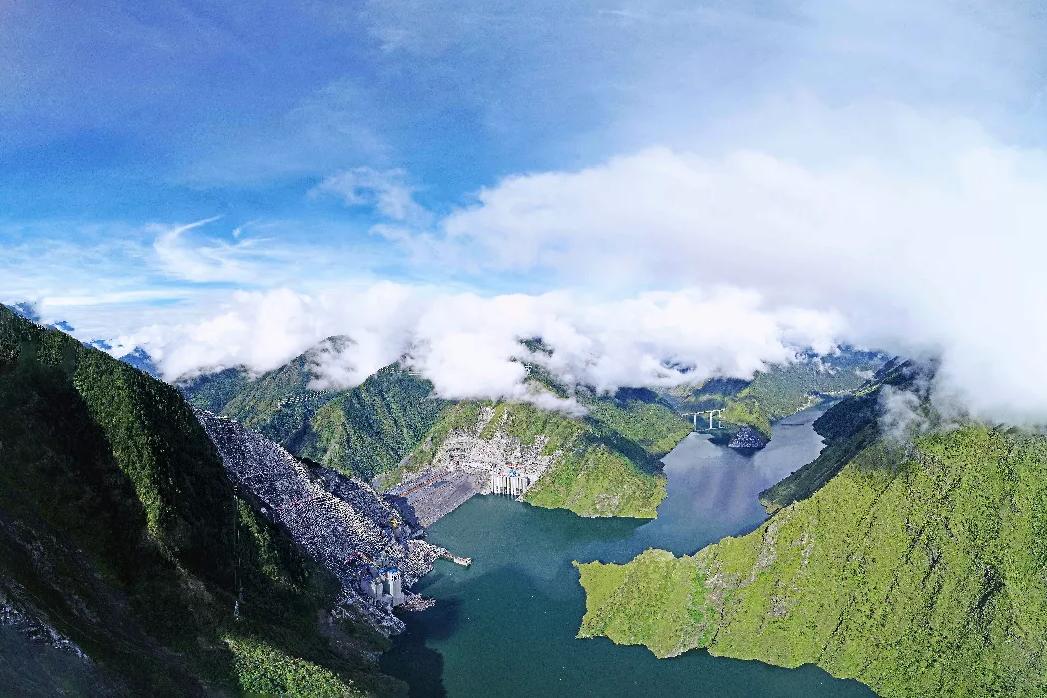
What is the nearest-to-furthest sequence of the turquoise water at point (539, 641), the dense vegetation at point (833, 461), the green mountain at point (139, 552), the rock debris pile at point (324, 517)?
1. the green mountain at point (139, 552)
2. the turquoise water at point (539, 641)
3. the rock debris pile at point (324, 517)
4. the dense vegetation at point (833, 461)

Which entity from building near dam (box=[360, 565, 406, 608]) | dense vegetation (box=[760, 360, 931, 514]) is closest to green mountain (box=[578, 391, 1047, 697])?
dense vegetation (box=[760, 360, 931, 514])

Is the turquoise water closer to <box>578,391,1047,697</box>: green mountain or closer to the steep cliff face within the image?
<box>578,391,1047,697</box>: green mountain

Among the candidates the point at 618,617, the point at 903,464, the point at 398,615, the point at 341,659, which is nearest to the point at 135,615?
the point at 341,659

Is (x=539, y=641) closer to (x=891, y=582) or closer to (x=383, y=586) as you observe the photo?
(x=383, y=586)

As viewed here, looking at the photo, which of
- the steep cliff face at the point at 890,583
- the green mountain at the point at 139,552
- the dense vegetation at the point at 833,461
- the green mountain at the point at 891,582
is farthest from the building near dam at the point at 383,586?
the dense vegetation at the point at 833,461

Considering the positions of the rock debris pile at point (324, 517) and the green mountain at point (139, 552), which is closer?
the green mountain at point (139, 552)

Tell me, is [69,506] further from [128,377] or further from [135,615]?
[128,377]

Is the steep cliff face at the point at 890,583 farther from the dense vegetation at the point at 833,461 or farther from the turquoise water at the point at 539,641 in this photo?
the dense vegetation at the point at 833,461
